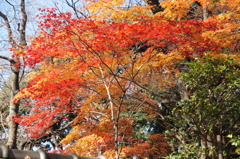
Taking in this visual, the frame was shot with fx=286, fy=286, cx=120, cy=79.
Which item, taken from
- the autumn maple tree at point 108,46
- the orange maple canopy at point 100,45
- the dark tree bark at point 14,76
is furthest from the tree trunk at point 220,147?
the dark tree bark at point 14,76

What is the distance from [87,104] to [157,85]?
9.62 feet

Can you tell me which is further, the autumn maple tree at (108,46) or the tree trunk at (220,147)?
the tree trunk at (220,147)

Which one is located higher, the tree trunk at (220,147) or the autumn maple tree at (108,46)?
the autumn maple tree at (108,46)

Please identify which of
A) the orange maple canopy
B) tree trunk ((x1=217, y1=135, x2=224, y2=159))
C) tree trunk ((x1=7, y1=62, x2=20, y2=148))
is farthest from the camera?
tree trunk ((x1=7, y1=62, x2=20, y2=148))

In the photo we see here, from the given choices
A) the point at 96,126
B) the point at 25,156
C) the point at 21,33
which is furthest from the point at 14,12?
the point at 25,156

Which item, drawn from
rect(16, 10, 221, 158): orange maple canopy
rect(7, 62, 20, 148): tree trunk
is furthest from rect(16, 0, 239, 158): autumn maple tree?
rect(7, 62, 20, 148): tree trunk

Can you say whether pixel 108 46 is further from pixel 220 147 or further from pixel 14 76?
pixel 14 76

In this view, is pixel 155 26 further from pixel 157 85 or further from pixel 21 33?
pixel 21 33

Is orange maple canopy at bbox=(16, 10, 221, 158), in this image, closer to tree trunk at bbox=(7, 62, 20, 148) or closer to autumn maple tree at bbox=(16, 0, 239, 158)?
autumn maple tree at bbox=(16, 0, 239, 158)

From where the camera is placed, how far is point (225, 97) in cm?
705

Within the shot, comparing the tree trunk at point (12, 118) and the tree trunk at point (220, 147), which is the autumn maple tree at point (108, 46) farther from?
the tree trunk at point (220, 147)

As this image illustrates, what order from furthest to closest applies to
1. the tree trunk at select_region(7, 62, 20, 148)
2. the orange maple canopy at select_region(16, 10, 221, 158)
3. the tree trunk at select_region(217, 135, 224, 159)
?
the tree trunk at select_region(7, 62, 20, 148) → the tree trunk at select_region(217, 135, 224, 159) → the orange maple canopy at select_region(16, 10, 221, 158)

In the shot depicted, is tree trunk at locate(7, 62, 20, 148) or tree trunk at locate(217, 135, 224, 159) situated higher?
tree trunk at locate(7, 62, 20, 148)

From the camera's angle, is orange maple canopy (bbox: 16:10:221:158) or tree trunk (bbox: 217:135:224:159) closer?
orange maple canopy (bbox: 16:10:221:158)
